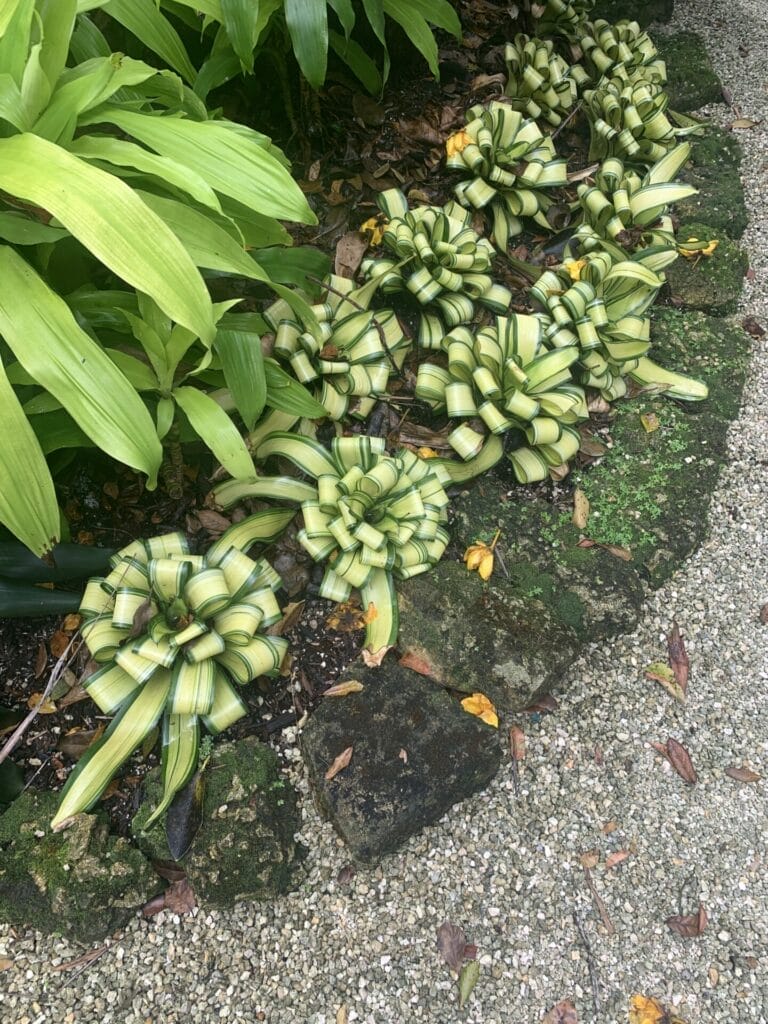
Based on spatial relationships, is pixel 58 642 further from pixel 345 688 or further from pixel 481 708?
pixel 481 708

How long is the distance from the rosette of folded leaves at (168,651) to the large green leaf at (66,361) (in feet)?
1.53

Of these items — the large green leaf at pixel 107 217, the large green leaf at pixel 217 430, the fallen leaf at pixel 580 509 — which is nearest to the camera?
the large green leaf at pixel 107 217

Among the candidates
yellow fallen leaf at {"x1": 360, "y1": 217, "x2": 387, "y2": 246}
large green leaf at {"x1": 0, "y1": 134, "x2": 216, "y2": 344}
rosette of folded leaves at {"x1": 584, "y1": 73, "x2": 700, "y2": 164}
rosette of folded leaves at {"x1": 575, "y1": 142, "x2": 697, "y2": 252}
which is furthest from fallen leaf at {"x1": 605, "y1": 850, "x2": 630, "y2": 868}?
rosette of folded leaves at {"x1": 584, "y1": 73, "x2": 700, "y2": 164}

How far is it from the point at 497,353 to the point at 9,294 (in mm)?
1331

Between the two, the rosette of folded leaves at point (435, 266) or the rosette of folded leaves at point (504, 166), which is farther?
the rosette of folded leaves at point (504, 166)

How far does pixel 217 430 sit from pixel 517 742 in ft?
3.54

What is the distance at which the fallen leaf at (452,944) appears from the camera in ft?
5.10

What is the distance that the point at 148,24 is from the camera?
1626 millimetres

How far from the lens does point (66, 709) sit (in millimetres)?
1726

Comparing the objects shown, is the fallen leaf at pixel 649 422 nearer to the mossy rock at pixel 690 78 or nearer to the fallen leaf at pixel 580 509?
the fallen leaf at pixel 580 509

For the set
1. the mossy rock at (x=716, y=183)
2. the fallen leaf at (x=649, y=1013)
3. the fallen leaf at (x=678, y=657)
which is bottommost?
the fallen leaf at (x=649, y=1013)

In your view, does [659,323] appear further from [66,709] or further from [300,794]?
[66,709]

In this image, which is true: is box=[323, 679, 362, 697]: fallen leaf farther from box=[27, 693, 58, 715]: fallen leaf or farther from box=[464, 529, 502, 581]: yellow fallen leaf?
box=[27, 693, 58, 715]: fallen leaf

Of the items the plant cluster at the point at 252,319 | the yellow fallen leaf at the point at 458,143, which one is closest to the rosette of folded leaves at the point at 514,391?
the plant cluster at the point at 252,319
